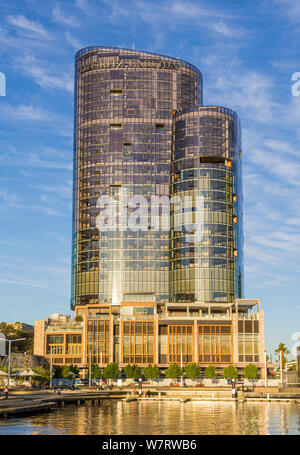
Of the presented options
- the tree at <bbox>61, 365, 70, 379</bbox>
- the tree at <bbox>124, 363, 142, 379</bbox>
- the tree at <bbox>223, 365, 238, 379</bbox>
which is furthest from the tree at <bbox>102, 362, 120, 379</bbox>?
the tree at <bbox>223, 365, 238, 379</bbox>

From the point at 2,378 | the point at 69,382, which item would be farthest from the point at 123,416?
the point at 69,382

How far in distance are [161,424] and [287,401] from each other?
151 feet

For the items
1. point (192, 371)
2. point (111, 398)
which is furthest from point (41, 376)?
point (192, 371)

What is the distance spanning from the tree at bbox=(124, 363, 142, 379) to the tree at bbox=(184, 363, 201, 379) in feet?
46.3

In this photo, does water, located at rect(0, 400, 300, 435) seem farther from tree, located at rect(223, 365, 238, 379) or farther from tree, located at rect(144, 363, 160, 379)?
tree, located at rect(144, 363, 160, 379)

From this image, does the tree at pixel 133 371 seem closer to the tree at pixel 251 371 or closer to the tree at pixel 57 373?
the tree at pixel 57 373

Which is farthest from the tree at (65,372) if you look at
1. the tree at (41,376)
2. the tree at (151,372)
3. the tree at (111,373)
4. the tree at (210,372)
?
the tree at (210,372)

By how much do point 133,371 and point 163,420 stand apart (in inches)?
4379

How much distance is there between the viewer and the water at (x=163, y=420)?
239 feet

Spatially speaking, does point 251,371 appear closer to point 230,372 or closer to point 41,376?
point 230,372

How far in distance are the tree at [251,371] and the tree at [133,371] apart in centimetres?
3224

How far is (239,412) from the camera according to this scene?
96312 millimetres

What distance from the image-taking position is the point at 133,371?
19300 centimetres
